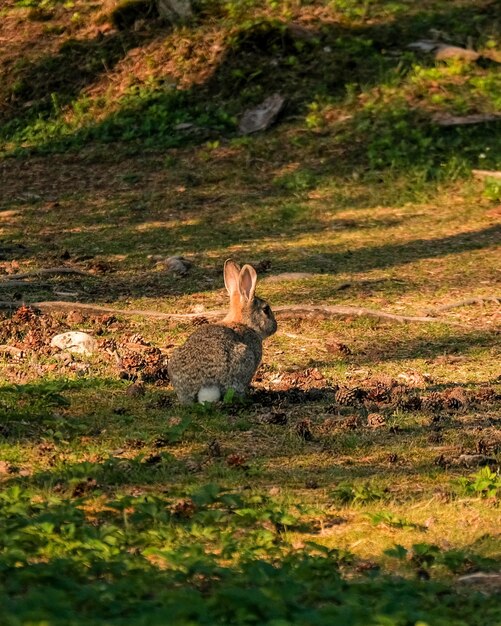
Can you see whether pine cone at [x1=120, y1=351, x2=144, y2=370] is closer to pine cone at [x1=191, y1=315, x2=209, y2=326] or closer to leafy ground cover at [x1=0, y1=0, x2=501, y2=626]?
leafy ground cover at [x1=0, y1=0, x2=501, y2=626]

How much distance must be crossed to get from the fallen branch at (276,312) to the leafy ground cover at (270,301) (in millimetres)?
108

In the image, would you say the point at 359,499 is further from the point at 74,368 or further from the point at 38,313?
the point at 38,313

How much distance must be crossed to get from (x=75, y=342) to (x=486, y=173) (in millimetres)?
8953

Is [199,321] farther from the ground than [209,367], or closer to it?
closer to it

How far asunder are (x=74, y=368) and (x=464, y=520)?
15.2ft

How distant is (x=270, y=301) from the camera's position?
45.3 feet

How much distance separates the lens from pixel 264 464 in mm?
8289

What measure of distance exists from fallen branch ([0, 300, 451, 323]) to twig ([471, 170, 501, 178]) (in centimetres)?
611

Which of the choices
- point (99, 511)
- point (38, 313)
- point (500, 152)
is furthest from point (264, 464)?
point (500, 152)

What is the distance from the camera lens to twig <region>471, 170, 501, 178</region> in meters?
18.7

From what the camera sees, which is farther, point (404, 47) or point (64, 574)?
point (404, 47)

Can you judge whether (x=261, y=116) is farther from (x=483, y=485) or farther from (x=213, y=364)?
(x=483, y=485)

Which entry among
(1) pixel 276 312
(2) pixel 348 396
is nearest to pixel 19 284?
(1) pixel 276 312

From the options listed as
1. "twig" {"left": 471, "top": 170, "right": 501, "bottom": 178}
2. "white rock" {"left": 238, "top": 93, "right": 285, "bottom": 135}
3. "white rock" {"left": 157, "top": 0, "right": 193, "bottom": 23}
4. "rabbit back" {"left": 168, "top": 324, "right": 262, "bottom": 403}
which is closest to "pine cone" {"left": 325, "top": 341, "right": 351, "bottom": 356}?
"rabbit back" {"left": 168, "top": 324, "right": 262, "bottom": 403}
